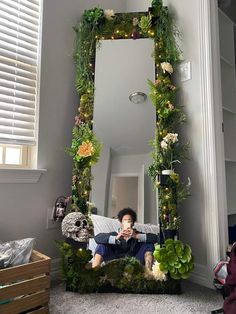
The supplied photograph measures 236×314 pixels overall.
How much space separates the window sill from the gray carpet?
0.70m

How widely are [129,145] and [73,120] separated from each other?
50 cm

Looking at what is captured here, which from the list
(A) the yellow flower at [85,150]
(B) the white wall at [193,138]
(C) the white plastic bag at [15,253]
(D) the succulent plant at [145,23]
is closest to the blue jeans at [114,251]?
(B) the white wall at [193,138]

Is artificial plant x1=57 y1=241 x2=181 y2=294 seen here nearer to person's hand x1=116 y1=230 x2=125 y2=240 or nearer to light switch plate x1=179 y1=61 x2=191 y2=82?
person's hand x1=116 y1=230 x2=125 y2=240

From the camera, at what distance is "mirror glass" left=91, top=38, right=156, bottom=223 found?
5.48ft

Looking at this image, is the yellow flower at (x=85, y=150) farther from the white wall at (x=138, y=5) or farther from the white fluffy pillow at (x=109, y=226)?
the white wall at (x=138, y=5)

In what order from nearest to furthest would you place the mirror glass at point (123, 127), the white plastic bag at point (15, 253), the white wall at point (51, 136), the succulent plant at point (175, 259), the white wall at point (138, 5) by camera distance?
the white plastic bag at point (15, 253)
the succulent plant at point (175, 259)
the white wall at point (51, 136)
the mirror glass at point (123, 127)
the white wall at point (138, 5)

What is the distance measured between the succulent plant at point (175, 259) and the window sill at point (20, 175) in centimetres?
90

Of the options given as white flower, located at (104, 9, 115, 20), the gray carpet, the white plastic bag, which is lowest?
the gray carpet

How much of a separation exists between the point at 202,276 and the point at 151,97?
1264 mm

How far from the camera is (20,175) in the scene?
156 centimetres

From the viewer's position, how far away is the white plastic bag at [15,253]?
3.97 ft

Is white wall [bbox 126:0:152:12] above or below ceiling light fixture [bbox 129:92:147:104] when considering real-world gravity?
above

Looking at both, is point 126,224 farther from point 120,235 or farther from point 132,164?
point 132,164

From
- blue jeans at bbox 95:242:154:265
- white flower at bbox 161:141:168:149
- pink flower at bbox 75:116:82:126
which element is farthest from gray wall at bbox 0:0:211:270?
blue jeans at bbox 95:242:154:265
